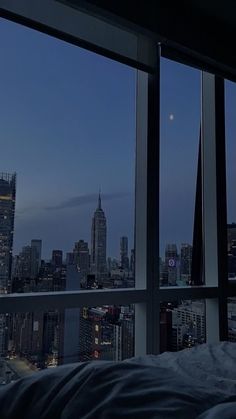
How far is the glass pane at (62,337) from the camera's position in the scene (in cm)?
219

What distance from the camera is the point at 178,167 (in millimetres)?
3109

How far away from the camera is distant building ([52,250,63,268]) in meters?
2.39

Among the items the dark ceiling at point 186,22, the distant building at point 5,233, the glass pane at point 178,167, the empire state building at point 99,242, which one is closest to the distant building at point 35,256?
the distant building at point 5,233

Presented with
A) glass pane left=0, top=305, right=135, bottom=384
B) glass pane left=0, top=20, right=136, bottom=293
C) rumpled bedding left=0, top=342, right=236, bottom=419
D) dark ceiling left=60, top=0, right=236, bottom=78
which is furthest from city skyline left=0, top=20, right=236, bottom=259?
rumpled bedding left=0, top=342, right=236, bottom=419

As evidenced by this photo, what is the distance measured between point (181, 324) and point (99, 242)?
935 millimetres

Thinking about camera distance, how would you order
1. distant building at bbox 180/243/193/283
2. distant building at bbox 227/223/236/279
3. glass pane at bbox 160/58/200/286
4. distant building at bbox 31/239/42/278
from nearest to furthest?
distant building at bbox 31/239/42/278 < glass pane at bbox 160/58/200/286 < distant building at bbox 180/243/193/283 < distant building at bbox 227/223/236/279

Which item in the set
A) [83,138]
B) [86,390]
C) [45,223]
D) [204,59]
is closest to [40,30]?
[83,138]

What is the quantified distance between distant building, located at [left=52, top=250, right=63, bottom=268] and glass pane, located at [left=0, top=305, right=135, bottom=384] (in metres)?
0.27

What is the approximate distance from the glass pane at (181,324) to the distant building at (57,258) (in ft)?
2.75

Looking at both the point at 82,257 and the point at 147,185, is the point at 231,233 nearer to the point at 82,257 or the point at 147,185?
the point at 147,185

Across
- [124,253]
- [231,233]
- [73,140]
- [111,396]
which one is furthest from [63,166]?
[111,396]

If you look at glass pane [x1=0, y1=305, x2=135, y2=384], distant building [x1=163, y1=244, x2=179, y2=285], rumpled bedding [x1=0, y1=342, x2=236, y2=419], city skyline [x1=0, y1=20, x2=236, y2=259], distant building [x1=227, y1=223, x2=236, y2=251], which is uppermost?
city skyline [x1=0, y1=20, x2=236, y2=259]

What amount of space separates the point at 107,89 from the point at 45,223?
3.45 ft

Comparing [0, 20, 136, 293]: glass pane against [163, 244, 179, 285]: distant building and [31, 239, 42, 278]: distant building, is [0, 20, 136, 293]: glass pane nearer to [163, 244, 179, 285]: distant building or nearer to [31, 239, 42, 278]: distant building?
[31, 239, 42, 278]: distant building
